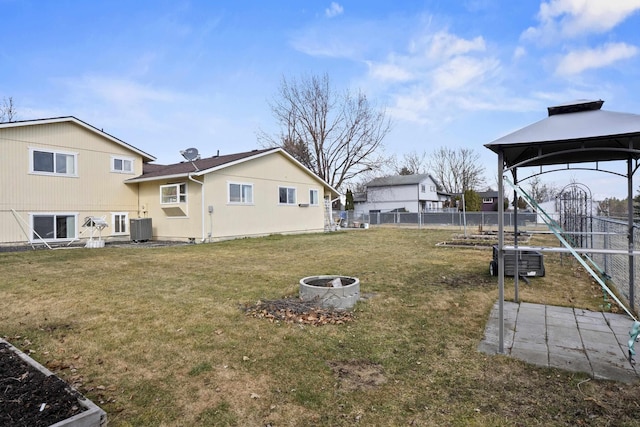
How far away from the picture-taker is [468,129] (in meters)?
16.6

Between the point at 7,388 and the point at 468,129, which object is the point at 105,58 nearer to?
the point at 7,388

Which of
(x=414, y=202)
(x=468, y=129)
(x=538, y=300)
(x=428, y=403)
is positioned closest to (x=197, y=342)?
(x=428, y=403)

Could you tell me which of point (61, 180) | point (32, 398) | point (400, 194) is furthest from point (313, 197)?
point (400, 194)

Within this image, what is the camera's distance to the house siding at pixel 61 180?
1277 cm

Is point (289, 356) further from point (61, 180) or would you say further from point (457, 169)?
point (457, 169)

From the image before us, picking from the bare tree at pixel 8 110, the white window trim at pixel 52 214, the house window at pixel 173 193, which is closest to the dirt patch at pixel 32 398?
the house window at pixel 173 193

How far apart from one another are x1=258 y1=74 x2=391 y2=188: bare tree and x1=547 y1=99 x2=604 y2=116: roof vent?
28344 millimetres

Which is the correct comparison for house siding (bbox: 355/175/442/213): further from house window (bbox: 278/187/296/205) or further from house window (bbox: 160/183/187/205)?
house window (bbox: 160/183/187/205)

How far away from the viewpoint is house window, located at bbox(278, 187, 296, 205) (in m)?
18.8

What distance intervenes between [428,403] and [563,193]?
1209 centimetres

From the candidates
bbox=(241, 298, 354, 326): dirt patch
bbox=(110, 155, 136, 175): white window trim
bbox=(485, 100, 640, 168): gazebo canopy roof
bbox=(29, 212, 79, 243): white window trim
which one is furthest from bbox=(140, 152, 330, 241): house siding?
bbox=(485, 100, 640, 168): gazebo canopy roof

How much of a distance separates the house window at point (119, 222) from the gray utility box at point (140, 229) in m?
0.95

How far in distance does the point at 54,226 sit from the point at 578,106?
17.0 meters

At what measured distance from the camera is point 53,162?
45.9 ft
